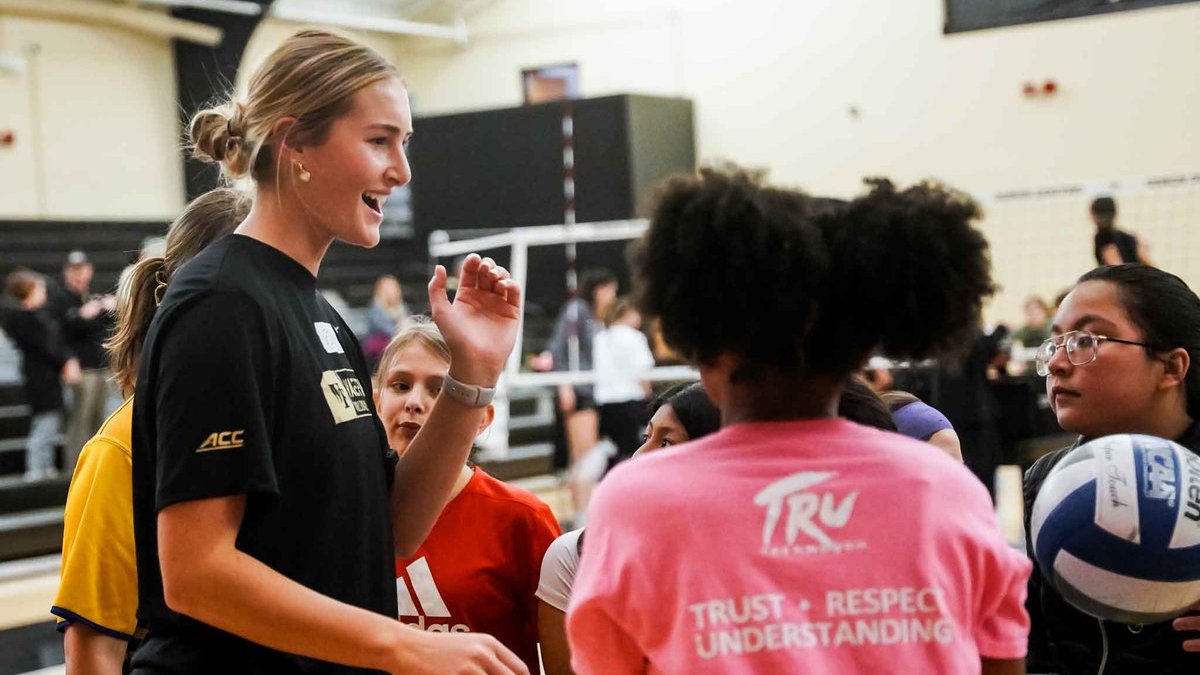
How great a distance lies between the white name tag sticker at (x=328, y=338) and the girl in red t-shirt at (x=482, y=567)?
62 cm

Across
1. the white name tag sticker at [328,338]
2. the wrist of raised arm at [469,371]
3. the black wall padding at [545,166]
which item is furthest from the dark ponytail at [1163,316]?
the black wall padding at [545,166]

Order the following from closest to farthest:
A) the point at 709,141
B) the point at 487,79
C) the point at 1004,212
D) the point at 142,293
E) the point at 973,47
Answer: the point at 142,293, the point at 1004,212, the point at 973,47, the point at 709,141, the point at 487,79

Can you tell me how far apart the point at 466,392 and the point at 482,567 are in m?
0.62

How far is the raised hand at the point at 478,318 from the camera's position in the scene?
2.00 meters

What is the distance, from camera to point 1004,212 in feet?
39.7

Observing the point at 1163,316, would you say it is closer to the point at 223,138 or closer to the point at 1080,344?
the point at 1080,344

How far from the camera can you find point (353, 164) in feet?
5.85

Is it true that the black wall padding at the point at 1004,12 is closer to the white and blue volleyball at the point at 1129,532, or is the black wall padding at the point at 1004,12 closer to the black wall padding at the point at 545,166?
the white and blue volleyball at the point at 1129,532

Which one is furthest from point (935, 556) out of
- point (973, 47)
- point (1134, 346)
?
point (973, 47)

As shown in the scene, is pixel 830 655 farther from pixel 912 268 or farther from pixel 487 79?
pixel 487 79

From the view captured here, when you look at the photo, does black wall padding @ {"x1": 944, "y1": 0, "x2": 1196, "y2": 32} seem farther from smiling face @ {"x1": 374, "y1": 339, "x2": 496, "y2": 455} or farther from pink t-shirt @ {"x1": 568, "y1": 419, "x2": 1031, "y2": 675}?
pink t-shirt @ {"x1": 568, "y1": 419, "x2": 1031, "y2": 675}

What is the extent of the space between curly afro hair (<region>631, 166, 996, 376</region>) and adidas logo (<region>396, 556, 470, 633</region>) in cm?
117

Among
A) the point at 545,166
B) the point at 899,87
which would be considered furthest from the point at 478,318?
the point at 545,166

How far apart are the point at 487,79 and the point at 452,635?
15435 mm
